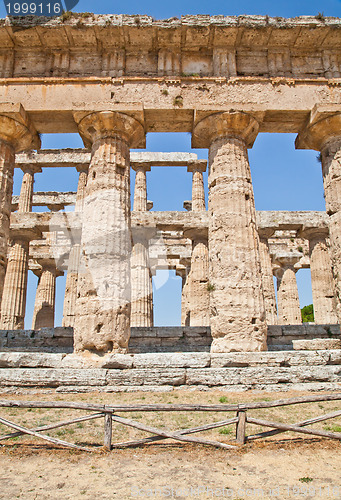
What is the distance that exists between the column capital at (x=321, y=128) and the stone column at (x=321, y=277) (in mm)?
7966

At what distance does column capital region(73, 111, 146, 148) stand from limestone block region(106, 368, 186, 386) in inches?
250

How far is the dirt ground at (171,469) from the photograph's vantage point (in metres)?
3.99

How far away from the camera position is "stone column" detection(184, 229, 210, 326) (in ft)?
58.2

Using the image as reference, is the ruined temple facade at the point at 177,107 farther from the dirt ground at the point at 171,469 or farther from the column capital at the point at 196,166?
the column capital at the point at 196,166

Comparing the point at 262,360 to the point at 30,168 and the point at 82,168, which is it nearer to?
the point at 82,168

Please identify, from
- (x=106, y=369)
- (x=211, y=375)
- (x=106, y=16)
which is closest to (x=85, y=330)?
(x=106, y=369)

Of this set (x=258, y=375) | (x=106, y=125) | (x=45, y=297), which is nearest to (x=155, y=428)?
(x=258, y=375)

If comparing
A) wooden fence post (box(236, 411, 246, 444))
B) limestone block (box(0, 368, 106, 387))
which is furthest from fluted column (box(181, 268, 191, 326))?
wooden fence post (box(236, 411, 246, 444))

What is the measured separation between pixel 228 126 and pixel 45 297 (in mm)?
16489

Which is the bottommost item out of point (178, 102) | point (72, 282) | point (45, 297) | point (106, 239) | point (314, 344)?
point (314, 344)

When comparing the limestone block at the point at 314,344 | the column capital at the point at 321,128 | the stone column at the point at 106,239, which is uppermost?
the column capital at the point at 321,128

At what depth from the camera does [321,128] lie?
35.9 feet

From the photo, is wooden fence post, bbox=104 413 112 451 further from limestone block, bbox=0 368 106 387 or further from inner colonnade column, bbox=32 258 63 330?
inner colonnade column, bbox=32 258 63 330

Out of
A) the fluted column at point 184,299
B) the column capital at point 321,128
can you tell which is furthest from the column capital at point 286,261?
the column capital at point 321,128
